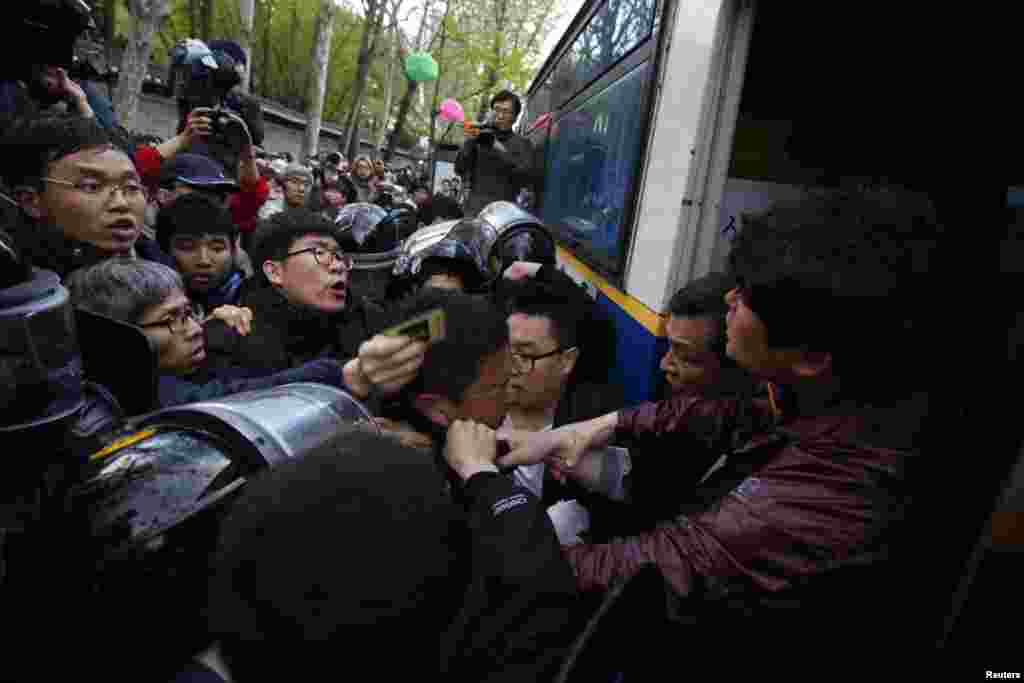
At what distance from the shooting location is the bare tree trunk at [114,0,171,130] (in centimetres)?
923

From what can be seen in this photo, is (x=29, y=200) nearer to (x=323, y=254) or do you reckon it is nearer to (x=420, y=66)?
(x=323, y=254)

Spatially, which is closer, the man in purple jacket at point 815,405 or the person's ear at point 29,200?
the man in purple jacket at point 815,405

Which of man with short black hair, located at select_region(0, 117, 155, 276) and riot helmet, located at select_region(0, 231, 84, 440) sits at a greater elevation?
man with short black hair, located at select_region(0, 117, 155, 276)

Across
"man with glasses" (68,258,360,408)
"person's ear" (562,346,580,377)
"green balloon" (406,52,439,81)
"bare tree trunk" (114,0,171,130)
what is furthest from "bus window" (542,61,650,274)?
"green balloon" (406,52,439,81)

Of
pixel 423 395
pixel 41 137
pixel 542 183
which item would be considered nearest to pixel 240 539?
pixel 423 395

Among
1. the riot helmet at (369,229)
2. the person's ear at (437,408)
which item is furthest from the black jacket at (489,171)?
the person's ear at (437,408)

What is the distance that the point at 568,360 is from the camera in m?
2.30

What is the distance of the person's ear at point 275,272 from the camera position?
8.32 feet

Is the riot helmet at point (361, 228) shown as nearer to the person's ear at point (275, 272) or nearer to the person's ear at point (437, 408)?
the person's ear at point (275, 272)

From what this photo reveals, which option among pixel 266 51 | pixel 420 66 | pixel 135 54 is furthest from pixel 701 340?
pixel 266 51

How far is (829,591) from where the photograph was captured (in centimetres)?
116

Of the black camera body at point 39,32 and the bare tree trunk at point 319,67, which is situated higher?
the bare tree trunk at point 319,67

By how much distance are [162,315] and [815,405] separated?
5.70 ft

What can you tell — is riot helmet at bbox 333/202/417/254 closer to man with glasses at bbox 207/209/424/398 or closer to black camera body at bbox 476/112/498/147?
man with glasses at bbox 207/209/424/398
